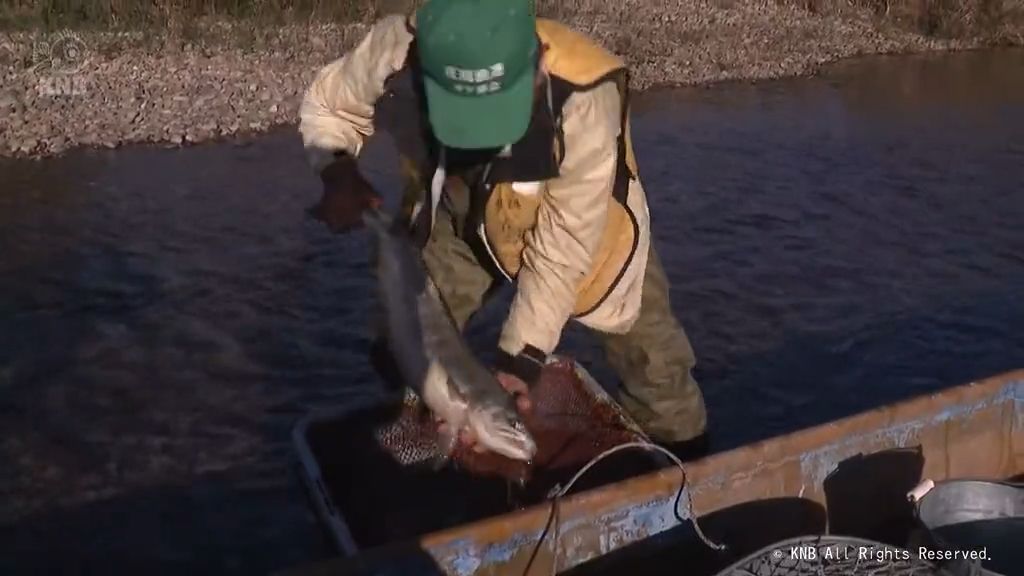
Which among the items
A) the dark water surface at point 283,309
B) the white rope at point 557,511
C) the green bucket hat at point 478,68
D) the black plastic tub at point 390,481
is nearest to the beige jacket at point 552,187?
the green bucket hat at point 478,68

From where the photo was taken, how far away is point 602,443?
451cm

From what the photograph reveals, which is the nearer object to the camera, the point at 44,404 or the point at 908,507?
the point at 908,507

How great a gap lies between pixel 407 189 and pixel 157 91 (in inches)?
311

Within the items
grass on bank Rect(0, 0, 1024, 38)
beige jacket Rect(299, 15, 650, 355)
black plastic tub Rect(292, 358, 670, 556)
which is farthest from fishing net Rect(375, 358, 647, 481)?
grass on bank Rect(0, 0, 1024, 38)

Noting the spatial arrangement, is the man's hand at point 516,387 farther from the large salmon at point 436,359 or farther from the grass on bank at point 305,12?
the grass on bank at point 305,12

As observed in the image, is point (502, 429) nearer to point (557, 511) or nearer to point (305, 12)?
point (557, 511)

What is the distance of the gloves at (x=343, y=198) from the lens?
4082 millimetres

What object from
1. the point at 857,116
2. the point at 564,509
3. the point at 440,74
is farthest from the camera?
the point at 857,116

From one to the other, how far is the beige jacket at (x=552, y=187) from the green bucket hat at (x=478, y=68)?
25cm

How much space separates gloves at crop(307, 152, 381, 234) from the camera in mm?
4082

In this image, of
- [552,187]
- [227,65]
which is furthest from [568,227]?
[227,65]

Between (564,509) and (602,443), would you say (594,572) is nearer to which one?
(564,509)

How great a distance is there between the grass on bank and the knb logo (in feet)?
34.9

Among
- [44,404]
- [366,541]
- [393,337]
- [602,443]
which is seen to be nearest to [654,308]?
[602,443]
